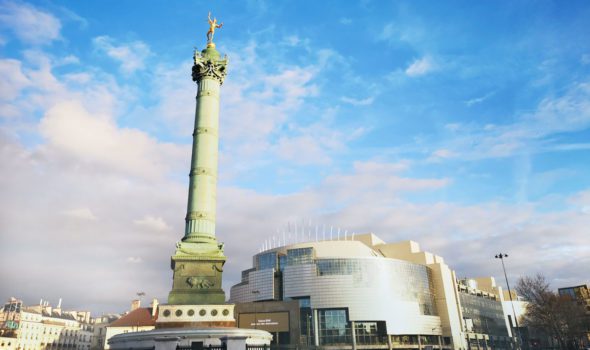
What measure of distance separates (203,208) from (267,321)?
48.5m

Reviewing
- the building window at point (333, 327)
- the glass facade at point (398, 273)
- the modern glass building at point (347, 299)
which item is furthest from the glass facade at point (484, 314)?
the building window at point (333, 327)

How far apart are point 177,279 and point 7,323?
360 ft

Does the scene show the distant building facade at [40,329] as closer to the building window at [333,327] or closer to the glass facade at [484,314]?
the building window at [333,327]

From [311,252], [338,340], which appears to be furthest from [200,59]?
[338,340]

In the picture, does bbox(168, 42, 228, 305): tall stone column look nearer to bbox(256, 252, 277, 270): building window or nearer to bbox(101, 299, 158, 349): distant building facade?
bbox(256, 252, 277, 270): building window

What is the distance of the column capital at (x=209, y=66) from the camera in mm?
44844

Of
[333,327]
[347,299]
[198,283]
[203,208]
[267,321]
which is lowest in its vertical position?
[333,327]

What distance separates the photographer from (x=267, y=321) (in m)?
80.4

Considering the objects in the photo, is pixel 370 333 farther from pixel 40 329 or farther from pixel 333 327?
pixel 40 329

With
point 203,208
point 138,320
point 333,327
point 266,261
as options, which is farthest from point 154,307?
point 203,208

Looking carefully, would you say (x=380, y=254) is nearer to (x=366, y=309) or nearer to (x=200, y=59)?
(x=366, y=309)

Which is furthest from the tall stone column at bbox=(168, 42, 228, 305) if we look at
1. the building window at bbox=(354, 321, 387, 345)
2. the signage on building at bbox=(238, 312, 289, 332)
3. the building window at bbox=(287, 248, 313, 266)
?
the building window at bbox=(354, 321, 387, 345)

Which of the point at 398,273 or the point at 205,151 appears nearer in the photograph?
the point at 205,151

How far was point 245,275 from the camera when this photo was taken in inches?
3844
